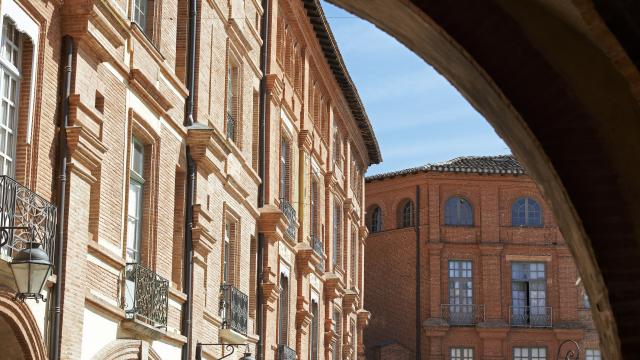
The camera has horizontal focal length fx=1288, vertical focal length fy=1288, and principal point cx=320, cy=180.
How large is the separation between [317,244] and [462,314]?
787 inches

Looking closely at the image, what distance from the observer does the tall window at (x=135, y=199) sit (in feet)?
69.2

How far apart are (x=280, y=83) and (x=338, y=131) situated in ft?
46.4

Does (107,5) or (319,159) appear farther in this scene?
(319,159)

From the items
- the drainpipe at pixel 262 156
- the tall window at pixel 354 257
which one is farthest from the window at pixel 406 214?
the drainpipe at pixel 262 156

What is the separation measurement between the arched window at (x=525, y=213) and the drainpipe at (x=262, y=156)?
1170 inches

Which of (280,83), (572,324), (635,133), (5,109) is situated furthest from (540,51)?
(572,324)

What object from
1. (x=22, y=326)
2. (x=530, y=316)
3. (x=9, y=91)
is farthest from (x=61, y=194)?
(x=530, y=316)

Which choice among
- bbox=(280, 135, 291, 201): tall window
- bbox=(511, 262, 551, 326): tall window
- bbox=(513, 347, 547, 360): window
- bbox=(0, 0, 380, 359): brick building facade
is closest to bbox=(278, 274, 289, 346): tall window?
bbox=(0, 0, 380, 359): brick building facade

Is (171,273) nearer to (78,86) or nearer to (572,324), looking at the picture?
(78,86)

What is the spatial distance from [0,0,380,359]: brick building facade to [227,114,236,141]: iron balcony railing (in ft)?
0.31

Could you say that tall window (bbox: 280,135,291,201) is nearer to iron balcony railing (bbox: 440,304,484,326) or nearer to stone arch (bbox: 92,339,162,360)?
stone arch (bbox: 92,339,162,360)

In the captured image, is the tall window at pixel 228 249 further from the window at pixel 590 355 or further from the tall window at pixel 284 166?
the window at pixel 590 355

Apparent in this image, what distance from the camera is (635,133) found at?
592 centimetres

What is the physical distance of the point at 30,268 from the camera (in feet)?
46.9
